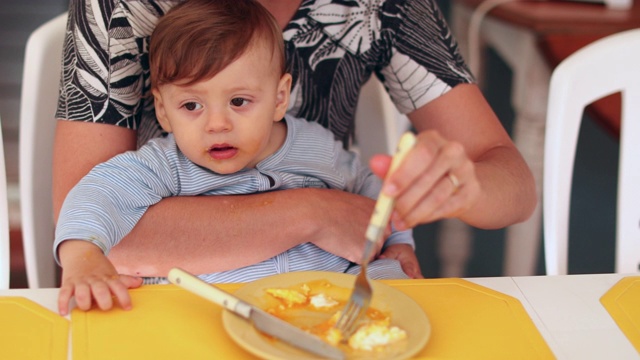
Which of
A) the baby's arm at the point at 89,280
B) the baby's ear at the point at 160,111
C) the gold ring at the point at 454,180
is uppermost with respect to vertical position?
the gold ring at the point at 454,180

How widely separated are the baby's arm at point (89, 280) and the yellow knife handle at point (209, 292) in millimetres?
80

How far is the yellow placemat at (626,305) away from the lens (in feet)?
3.29

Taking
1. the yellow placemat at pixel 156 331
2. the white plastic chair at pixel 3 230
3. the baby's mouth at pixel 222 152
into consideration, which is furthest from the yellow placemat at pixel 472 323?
the white plastic chair at pixel 3 230

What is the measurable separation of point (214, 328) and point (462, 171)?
316 millimetres

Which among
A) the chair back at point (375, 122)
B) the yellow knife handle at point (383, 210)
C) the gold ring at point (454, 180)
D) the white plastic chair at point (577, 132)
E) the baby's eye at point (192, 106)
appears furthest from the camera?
the chair back at point (375, 122)

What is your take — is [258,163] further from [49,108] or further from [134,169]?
[49,108]

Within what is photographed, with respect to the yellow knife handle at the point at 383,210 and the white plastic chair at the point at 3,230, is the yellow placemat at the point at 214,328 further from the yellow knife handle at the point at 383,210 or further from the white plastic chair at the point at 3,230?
the white plastic chair at the point at 3,230

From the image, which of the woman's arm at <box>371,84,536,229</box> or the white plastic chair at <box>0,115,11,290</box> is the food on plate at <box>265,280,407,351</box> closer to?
the woman's arm at <box>371,84,536,229</box>

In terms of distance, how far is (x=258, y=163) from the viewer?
1.36 m

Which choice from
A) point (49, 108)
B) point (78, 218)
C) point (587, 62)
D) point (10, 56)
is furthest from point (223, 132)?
point (10, 56)

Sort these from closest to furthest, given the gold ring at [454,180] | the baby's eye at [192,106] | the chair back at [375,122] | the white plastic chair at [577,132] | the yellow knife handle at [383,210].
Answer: the yellow knife handle at [383,210] → the gold ring at [454,180] → the baby's eye at [192,106] → the white plastic chair at [577,132] → the chair back at [375,122]

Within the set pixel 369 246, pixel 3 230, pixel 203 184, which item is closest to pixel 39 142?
pixel 3 230

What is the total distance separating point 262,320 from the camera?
3.02 ft

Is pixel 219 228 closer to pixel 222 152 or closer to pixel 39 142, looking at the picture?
pixel 222 152
